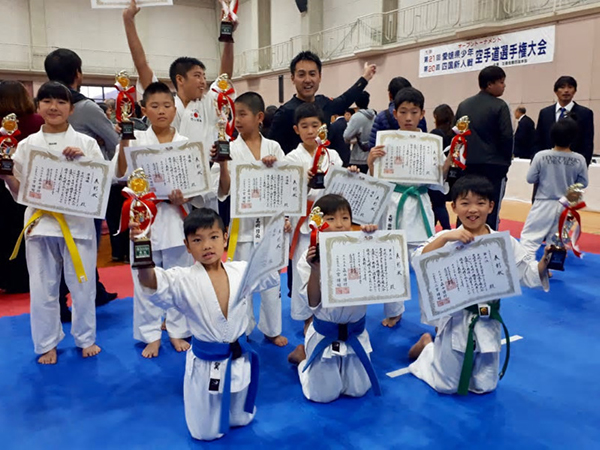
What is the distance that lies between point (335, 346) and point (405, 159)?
133cm

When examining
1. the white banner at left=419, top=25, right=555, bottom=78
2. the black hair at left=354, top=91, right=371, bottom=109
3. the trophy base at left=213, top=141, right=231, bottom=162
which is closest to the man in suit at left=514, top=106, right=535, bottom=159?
the white banner at left=419, top=25, right=555, bottom=78

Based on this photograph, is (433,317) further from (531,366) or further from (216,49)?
(216,49)

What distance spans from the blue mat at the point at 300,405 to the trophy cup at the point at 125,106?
4.53ft

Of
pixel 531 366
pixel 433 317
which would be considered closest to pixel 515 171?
pixel 531 366

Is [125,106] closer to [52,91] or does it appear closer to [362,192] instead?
[52,91]

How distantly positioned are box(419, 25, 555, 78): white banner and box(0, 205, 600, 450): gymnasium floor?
770cm

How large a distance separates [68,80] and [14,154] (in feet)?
2.85

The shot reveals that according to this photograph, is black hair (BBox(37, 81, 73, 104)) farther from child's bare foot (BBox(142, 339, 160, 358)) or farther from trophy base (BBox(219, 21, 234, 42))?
child's bare foot (BBox(142, 339, 160, 358))

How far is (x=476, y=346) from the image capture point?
101 inches

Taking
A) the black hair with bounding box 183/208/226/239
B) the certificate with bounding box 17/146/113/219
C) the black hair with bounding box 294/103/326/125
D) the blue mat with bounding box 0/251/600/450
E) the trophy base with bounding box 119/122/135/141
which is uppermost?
the black hair with bounding box 294/103/326/125

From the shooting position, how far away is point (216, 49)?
2023 cm

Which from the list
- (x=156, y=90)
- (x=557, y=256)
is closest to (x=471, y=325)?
(x=557, y=256)

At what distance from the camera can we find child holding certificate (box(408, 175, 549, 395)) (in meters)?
2.53

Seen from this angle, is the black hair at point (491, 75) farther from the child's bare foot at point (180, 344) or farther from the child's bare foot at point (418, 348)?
the child's bare foot at point (180, 344)
